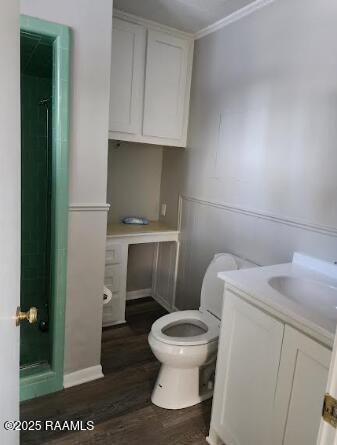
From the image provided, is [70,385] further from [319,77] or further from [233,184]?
[319,77]

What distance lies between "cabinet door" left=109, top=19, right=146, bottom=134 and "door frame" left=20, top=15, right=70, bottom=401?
2.37ft

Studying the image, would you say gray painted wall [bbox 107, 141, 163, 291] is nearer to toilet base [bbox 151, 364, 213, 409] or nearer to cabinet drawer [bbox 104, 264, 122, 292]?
cabinet drawer [bbox 104, 264, 122, 292]

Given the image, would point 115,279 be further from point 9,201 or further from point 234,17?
point 234,17

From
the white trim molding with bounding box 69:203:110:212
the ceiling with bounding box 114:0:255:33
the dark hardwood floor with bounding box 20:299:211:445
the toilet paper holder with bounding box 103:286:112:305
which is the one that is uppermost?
the ceiling with bounding box 114:0:255:33

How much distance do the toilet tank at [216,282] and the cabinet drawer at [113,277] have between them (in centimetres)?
80

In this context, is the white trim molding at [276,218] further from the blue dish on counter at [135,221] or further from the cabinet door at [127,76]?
the cabinet door at [127,76]

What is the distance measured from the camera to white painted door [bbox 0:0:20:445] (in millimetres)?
739

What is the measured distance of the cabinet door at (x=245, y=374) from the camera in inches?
49.3

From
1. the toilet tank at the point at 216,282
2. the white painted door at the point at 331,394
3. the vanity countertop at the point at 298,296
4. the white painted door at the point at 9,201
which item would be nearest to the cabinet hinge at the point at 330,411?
the white painted door at the point at 331,394

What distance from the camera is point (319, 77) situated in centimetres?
165

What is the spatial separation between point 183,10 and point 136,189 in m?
1.47

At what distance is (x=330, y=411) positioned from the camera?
1.92ft

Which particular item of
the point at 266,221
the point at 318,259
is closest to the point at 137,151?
the point at 266,221

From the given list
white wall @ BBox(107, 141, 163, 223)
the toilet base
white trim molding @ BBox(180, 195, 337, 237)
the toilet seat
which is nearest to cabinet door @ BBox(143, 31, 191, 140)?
white wall @ BBox(107, 141, 163, 223)
